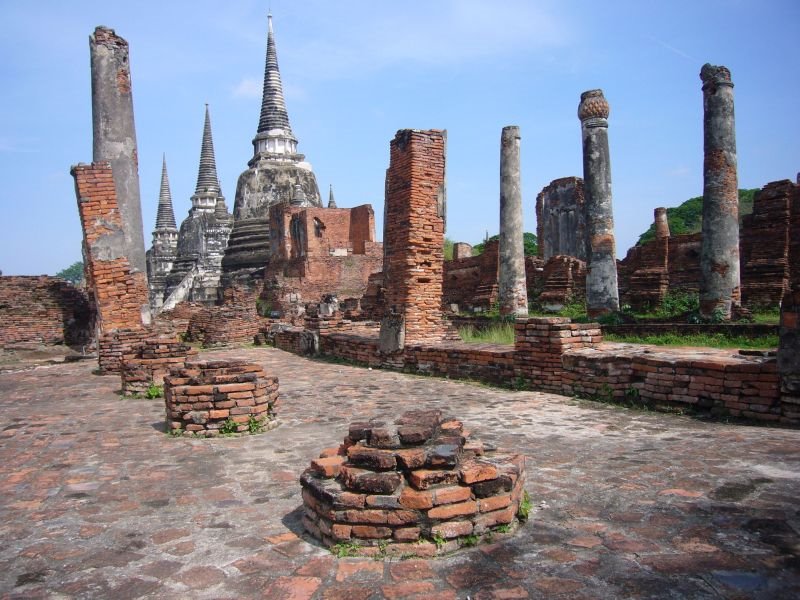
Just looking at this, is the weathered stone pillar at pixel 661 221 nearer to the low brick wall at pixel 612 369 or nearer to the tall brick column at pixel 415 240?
the tall brick column at pixel 415 240

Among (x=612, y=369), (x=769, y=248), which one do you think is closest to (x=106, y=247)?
(x=612, y=369)

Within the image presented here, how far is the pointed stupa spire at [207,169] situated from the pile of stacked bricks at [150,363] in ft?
123

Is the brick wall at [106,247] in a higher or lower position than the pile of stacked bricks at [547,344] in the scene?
higher

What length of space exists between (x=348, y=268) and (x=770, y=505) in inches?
1001

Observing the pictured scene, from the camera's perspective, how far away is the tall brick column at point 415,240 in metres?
9.30

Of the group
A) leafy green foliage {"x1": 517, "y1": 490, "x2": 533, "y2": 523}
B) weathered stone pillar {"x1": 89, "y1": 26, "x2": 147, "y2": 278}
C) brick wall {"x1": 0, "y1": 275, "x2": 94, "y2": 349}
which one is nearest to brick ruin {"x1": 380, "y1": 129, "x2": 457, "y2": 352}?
weathered stone pillar {"x1": 89, "y1": 26, "x2": 147, "y2": 278}

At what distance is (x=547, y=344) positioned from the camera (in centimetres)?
695

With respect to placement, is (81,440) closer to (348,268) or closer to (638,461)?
(638,461)

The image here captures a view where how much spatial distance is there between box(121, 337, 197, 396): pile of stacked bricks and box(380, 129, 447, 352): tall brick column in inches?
118

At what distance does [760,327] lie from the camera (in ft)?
32.8

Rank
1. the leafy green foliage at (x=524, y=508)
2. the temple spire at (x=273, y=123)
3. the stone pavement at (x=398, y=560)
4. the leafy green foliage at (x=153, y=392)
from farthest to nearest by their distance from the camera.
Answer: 1. the temple spire at (x=273, y=123)
2. the leafy green foliage at (x=153, y=392)
3. the leafy green foliage at (x=524, y=508)
4. the stone pavement at (x=398, y=560)

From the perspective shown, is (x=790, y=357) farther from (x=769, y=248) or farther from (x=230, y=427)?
(x=769, y=248)

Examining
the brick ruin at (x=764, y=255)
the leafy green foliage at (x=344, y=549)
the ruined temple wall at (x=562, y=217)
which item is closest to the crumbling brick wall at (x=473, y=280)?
the brick ruin at (x=764, y=255)

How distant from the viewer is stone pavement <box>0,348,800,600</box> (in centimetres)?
243
